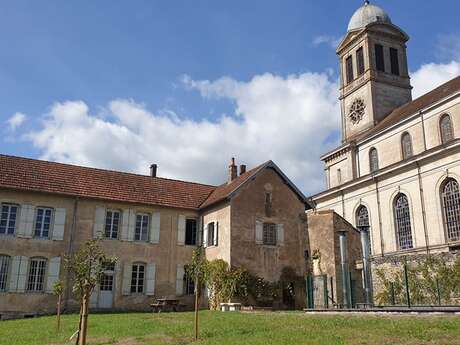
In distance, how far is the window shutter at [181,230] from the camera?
995 inches

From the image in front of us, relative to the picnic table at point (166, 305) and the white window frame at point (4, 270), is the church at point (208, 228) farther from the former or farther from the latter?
the picnic table at point (166, 305)

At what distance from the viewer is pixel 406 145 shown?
3528cm

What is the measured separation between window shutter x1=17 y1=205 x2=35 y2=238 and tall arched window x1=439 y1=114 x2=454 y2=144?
86.7 feet

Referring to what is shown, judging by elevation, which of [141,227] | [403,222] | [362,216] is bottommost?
[141,227]

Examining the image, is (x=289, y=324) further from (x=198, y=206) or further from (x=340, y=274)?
(x=198, y=206)

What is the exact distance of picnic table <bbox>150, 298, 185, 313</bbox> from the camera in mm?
21922

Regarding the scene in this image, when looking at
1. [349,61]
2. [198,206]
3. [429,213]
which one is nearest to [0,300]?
[198,206]

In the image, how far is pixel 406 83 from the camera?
45125mm

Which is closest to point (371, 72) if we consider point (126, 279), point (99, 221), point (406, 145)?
point (406, 145)

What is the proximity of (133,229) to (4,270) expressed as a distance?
20.8 ft

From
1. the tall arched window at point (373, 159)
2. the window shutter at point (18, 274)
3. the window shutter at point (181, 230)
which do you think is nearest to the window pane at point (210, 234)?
the window shutter at point (181, 230)

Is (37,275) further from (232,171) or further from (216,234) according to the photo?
(232,171)

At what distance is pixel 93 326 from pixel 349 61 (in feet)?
135

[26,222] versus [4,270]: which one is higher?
[26,222]
